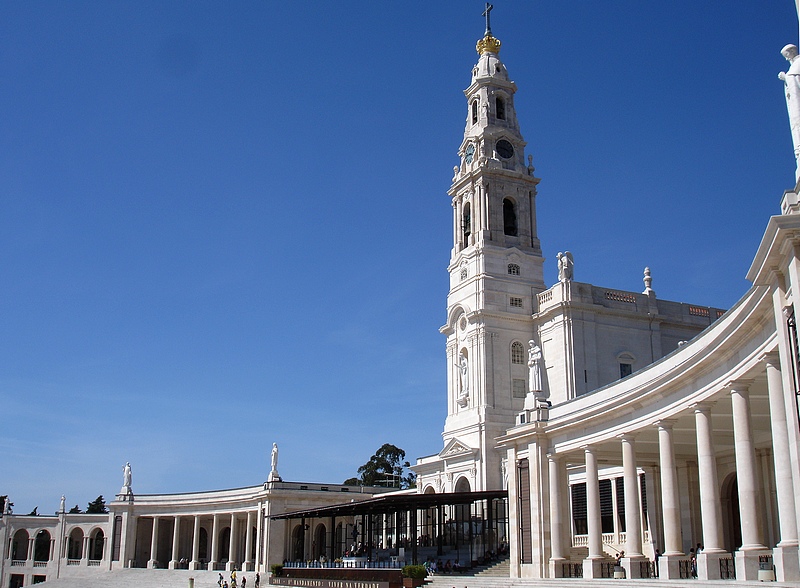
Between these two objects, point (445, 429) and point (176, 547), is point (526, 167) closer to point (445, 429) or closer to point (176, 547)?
point (445, 429)

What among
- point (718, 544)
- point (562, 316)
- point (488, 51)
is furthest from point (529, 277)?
point (718, 544)

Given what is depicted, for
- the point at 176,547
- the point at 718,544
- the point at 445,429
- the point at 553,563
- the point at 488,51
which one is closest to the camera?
the point at 718,544

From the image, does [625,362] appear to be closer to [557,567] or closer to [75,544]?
[557,567]

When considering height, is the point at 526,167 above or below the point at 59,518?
above

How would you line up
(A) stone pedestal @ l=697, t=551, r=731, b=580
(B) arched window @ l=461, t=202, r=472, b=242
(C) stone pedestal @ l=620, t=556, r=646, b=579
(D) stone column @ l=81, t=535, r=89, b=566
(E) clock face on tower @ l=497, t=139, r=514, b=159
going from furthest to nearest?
(D) stone column @ l=81, t=535, r=89, b=566 < (E) clock face on tower @ l=497, t=139, r=514, b=159 < (B) arched window @ l=461, t=202, r=472, b=242 < (C) stone pedestal @ l=620, t=556, r=646, b=579 < (A) stone pedestal @ l=697, t=551, r=731, b=580

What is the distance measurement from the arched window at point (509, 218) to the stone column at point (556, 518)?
32.7 metres

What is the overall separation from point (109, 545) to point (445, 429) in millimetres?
46781

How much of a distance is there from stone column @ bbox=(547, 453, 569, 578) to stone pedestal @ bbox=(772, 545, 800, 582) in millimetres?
16139

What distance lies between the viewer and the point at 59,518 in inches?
3979

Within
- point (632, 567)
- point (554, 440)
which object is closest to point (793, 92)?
point (632, 567)

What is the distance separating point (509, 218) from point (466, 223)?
3.46m

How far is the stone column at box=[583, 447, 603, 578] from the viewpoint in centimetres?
3356

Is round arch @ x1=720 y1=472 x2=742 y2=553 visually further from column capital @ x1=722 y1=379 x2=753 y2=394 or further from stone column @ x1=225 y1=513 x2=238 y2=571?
stone column @ x1=225 y1=513 x2=238 y2=571

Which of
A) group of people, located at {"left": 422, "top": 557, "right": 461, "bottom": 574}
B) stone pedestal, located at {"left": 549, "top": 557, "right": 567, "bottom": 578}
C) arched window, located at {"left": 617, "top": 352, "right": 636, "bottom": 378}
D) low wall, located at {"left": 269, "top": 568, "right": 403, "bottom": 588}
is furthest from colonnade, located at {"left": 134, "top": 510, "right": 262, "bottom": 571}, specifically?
stone pedestal, located at {"left": 549, "top": 557, "right": 567, "bottom": 578}
